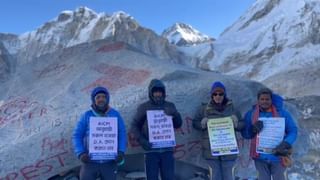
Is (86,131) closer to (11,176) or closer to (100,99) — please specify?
(100,99)

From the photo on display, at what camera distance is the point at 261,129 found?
7039mm

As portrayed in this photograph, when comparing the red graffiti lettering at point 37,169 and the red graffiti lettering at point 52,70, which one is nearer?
the red graffiti lettering at point 37,169

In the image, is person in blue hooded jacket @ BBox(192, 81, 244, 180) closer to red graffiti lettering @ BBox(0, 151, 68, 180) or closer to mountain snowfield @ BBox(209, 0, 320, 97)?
red graffiti lettering @ BBox(0, 151, 68, 180)

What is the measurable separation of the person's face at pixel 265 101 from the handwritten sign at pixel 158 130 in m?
1.36

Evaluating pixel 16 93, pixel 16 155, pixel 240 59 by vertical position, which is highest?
pixel 240 59

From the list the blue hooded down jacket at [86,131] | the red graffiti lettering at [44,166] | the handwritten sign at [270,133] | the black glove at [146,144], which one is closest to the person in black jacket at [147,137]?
the black glove at [146,144]

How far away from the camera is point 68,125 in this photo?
8055 mm

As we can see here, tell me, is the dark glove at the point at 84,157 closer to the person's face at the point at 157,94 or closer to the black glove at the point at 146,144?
the black glove at the point at 146,144

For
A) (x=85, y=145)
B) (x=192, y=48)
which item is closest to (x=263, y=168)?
(x=85, y=145)

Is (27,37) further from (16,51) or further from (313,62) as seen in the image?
(313,62)

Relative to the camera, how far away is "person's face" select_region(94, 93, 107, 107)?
668 centimetres

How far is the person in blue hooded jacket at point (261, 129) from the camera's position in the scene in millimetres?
6895

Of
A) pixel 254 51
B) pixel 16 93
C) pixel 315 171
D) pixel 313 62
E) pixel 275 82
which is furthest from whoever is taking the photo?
pixel 254 51

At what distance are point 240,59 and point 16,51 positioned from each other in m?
42.2
